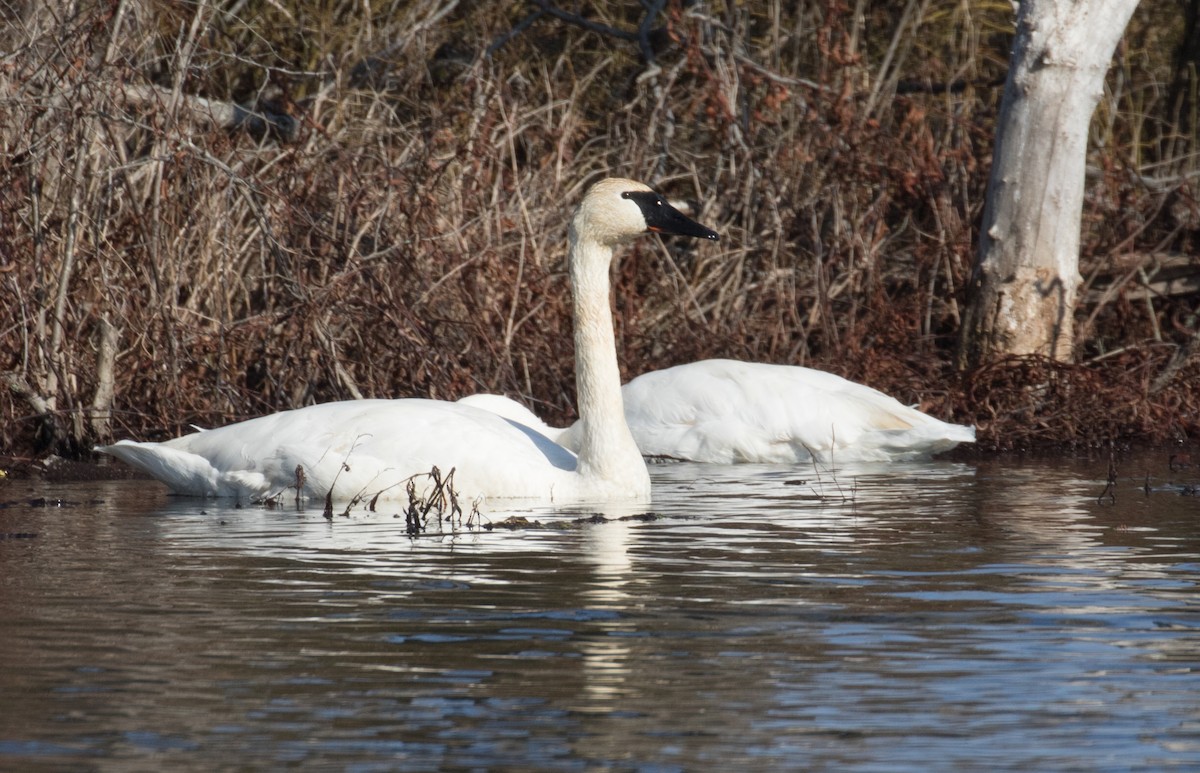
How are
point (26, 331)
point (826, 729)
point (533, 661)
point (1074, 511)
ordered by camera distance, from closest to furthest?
point (826, 729) < point (533, 661) < point (1074, 511) < point (26, 331)

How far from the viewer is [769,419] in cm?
977

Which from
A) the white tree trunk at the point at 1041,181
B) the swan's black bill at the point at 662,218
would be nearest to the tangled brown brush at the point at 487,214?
the white tree trunk at the point at 1041,181

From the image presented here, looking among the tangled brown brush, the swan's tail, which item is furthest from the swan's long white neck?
the tangled brown brush

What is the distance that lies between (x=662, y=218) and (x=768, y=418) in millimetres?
2140

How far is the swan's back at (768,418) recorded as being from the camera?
971 cm

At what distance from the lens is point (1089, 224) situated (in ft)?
41.5

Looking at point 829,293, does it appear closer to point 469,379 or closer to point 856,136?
point 856,136

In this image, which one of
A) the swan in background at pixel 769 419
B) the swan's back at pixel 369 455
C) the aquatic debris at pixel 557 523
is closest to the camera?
the aquatic debris at pixel 557 523

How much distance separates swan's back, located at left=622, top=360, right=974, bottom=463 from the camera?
971 cm

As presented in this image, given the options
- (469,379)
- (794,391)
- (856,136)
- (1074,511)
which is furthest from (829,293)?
(1074,511)

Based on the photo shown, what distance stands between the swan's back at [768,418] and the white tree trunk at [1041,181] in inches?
63.6

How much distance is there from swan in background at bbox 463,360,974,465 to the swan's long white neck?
1.94 metres

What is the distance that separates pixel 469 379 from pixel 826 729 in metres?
6.46

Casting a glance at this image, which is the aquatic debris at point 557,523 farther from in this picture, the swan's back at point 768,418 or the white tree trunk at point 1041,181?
the white tree trunk at point 1041,181
